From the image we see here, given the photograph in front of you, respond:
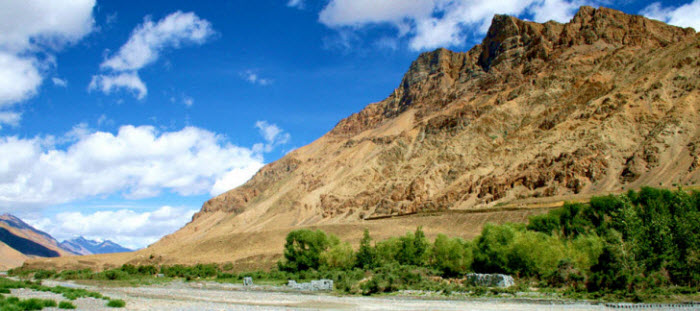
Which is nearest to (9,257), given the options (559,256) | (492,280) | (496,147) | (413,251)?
(413,251)

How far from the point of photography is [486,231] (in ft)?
145

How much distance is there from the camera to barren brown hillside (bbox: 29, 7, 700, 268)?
79875 millimetres

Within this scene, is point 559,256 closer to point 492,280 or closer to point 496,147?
point 492,280

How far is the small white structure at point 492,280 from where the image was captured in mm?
33344

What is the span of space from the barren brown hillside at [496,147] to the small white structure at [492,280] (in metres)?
33.9

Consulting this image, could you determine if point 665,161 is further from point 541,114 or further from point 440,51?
point 440,51

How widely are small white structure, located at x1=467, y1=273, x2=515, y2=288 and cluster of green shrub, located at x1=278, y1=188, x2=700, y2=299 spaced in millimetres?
1970

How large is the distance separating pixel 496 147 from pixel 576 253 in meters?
73.0

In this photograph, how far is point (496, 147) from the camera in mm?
107250

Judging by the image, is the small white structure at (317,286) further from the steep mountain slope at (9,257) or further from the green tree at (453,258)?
the steep mountain slope at (9,257)

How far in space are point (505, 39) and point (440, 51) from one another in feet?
92.6

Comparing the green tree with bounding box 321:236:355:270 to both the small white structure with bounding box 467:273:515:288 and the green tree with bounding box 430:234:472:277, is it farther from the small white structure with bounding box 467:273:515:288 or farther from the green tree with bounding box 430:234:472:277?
the small white structure with bounding box 467:273:515:288

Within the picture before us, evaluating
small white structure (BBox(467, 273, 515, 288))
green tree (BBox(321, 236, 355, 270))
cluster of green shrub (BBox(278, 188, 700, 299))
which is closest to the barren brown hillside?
cluster of green shrub (BBox(278, 188, 700, 299))

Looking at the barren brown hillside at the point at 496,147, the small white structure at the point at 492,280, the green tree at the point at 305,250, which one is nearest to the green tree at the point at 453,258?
the small white structure at the point at 492,280
